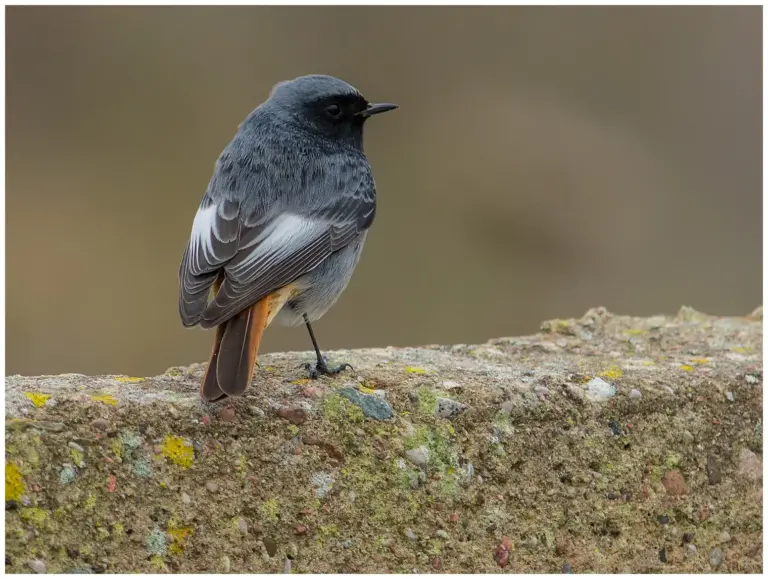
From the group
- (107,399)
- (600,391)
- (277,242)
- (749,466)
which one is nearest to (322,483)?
(107,399)

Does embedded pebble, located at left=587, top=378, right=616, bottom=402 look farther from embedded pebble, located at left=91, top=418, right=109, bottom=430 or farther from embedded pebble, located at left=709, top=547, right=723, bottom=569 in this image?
embedded pebble, located at left=91, top=418, right=109, bottom=430

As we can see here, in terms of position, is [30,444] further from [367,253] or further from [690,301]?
[690,301]

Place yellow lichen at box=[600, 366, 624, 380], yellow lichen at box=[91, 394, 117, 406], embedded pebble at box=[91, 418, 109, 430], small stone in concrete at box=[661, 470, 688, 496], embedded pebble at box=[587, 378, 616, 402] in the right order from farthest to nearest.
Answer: yellow lichen at box=[600, 366, 624, 380], embedded pebble at box=[587, 378, 616, 402], small stone in concrete at box=[661, 470, 688, 496], yellow lichen at box=[91, 394, 117, 406], embedded pebble at box=[91, 418, 109, 430]

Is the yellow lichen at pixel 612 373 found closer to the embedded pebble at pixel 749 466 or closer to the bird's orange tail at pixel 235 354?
the embedded pebble at pixel 749 466

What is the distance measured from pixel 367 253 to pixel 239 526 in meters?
6.43

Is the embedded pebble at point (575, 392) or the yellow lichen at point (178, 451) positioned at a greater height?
the embedded pebble at point (575, 392)

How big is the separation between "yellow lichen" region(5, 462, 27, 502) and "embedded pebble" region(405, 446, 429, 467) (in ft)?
3.98

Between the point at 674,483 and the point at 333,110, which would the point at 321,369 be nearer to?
the point at 674,483

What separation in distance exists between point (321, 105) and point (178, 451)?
2.50 metres

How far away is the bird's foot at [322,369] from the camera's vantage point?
12.6 feet

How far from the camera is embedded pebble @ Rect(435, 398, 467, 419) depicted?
342 centimetres

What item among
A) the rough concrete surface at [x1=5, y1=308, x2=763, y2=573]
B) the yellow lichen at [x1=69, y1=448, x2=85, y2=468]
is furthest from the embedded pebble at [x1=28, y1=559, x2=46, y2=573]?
the yellow lichen at [x1=69, y1=448, x2=85, y2=468]

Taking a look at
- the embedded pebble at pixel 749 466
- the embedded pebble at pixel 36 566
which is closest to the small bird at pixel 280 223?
the embedded pebble at pixel 36 566

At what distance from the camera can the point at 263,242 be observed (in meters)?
4.21
